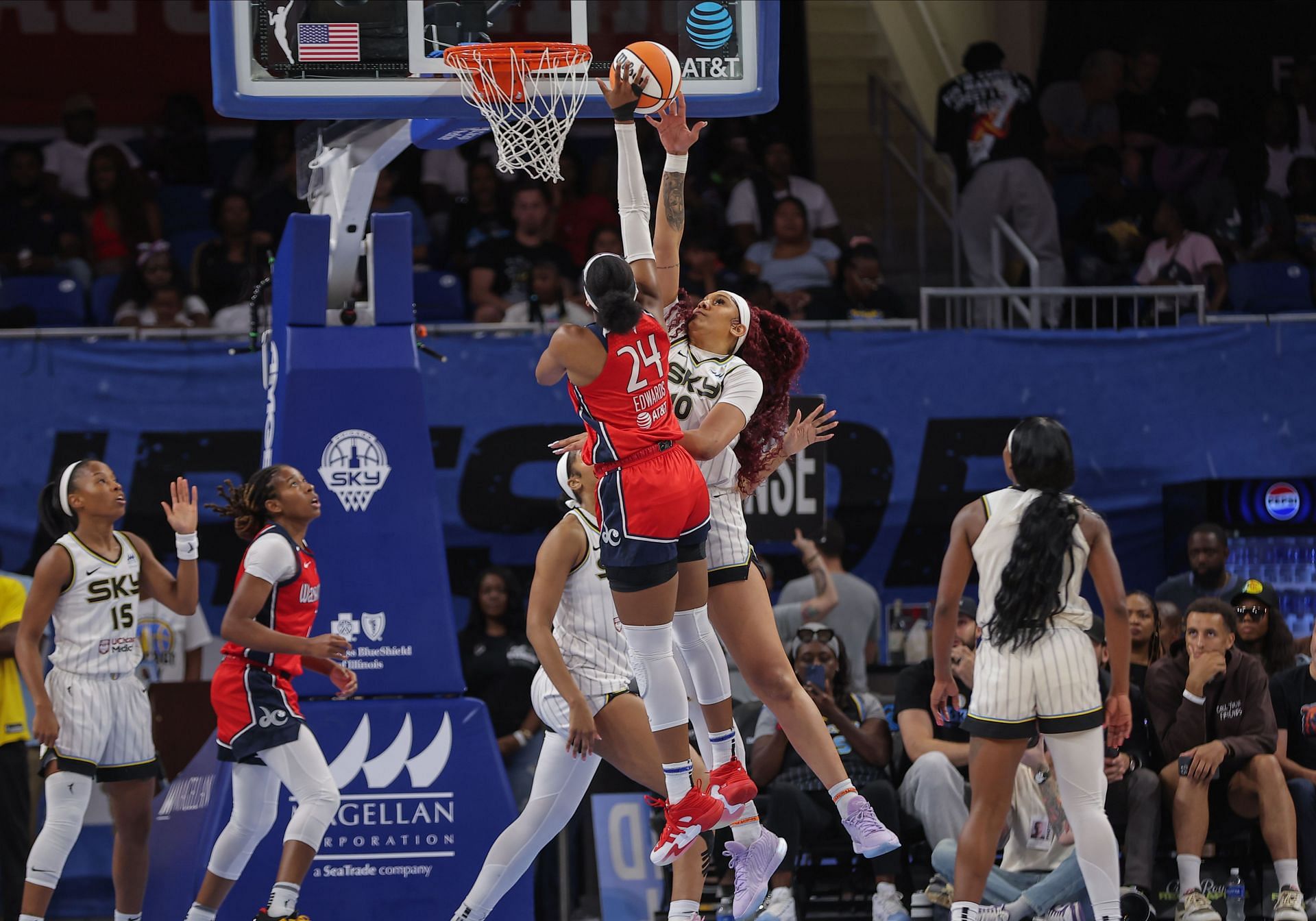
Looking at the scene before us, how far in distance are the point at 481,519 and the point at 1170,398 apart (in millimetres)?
4442

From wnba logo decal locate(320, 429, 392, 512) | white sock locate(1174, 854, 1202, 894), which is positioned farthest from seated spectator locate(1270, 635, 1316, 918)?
wnba logo decal locate(320, 429, 392, 512)

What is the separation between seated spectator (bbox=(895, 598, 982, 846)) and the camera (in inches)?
339

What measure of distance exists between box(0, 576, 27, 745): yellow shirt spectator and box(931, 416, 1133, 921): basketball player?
15.7ft

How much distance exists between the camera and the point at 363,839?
8.22 metres

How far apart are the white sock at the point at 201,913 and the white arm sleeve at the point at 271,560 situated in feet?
4.63

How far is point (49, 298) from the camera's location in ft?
38.5

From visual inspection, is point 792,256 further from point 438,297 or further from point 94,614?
point 94,614

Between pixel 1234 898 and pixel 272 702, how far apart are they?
4.74m

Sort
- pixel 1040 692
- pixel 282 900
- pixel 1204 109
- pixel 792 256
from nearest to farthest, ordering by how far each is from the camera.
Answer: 1. pixel 1040 692
2. pixel 282 900
3. pixel 792 256
4. pixel 1204 109

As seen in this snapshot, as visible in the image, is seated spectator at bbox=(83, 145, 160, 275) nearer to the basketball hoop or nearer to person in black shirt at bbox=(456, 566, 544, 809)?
person in black shirt at bbox=(456, 566, 544, 809)

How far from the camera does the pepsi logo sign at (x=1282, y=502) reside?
11.3 metres

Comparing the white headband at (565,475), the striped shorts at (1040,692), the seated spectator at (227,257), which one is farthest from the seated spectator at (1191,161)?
the white headband at (565,475)

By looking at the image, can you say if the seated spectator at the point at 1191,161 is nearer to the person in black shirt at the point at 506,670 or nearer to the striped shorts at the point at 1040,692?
the person in black shirt at the point at 506,670

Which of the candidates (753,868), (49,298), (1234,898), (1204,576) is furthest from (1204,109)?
(753,868)
